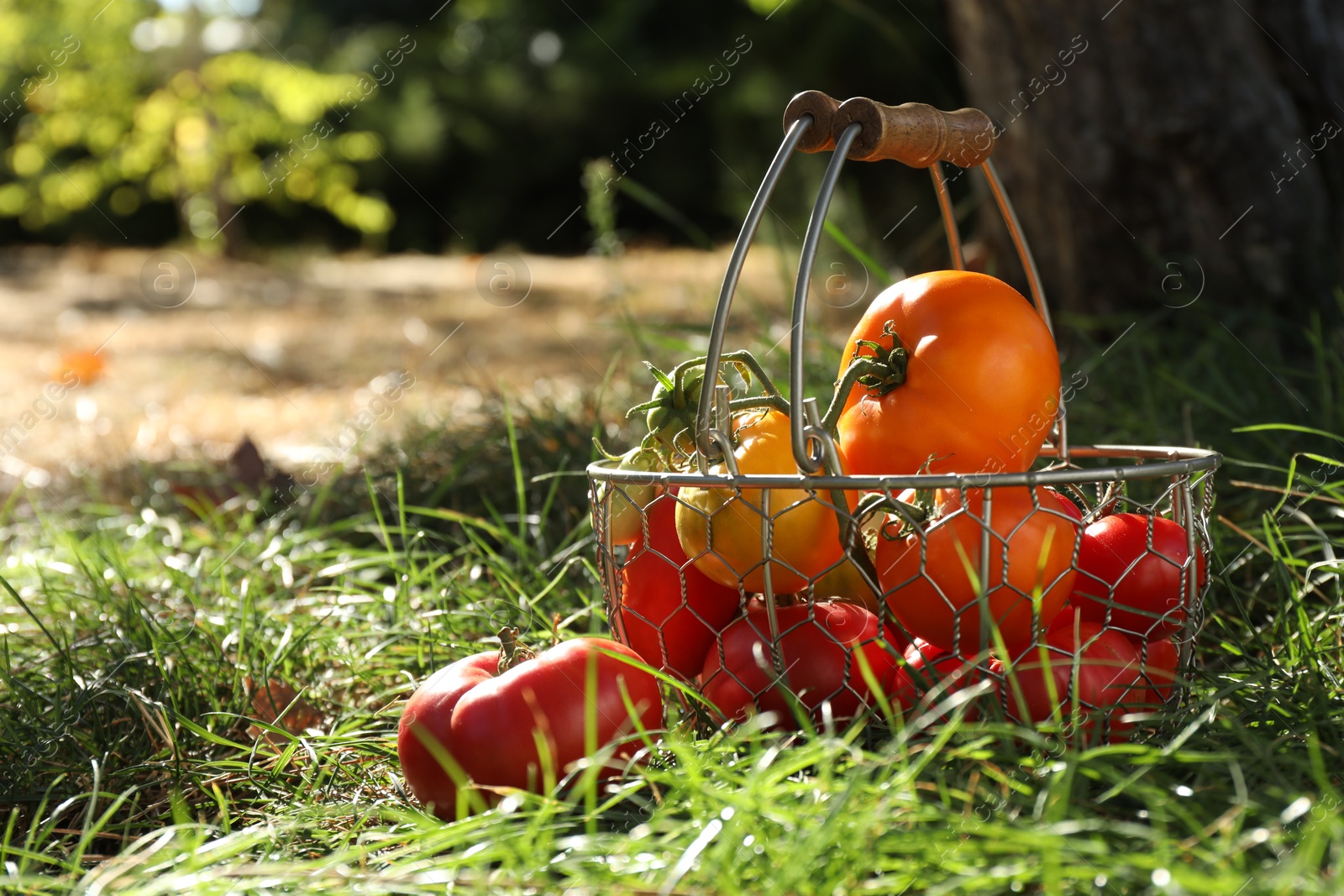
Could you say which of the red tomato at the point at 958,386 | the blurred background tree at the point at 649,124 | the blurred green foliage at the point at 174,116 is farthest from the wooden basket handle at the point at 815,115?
the blurred green foliage at the point at 174,116

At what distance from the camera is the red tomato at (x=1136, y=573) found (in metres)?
1.19

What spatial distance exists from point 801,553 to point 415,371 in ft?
11.0

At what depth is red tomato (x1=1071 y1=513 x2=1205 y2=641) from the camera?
1.19m

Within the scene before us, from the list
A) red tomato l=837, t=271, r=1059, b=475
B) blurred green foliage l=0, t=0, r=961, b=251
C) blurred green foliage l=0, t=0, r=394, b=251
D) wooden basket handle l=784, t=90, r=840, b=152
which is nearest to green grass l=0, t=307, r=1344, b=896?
red tomato l=837, t=271, r=1059, b=475

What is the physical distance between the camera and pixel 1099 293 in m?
2.77

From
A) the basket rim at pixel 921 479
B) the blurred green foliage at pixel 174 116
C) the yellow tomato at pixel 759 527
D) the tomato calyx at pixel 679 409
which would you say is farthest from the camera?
the blurred green foliage at pixel 174 116

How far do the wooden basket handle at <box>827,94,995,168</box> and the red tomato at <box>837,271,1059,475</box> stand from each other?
141 millimetres

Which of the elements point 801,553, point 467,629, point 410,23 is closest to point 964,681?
point 801,553

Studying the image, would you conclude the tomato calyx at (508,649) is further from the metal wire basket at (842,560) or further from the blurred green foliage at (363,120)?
the blurred green foliage at (363,120)

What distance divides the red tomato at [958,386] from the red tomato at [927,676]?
0.20 metres

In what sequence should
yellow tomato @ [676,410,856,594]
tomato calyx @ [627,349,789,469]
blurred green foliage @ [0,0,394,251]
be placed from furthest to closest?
blurred green foliage @ [0,0,394,251] → tomato calyx @ [627,349,789,469] → yellow tomato @ [676,410,856,594]

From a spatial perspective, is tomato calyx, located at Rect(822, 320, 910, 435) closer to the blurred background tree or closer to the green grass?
the green grass

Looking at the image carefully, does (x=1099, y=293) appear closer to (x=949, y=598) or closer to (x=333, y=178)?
(x=949, y=598)

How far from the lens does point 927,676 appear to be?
1.12m
